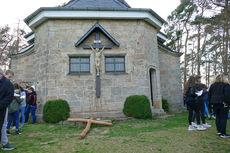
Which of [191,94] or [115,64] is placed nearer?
[191,94]

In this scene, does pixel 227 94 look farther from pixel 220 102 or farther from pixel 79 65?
pixel 79 65

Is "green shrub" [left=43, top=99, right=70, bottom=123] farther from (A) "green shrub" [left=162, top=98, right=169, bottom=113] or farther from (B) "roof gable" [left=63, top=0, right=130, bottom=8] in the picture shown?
(A) "green shrub" [left=162, top=98, right=169, bottom=113]

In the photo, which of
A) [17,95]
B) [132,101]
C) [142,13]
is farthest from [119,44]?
[17,95]

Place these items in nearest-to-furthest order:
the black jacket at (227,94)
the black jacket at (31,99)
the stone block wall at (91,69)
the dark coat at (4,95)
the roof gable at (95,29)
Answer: the dark coat at (4,95) < the black jacket at (227,94) < the black jacket at (31,99) < the stone block wall at (91,69) < the roof gable at (95,29)

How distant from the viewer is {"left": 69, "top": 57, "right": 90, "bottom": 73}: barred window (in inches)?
350

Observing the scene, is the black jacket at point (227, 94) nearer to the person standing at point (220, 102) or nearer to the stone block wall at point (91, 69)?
the person standing at point (220, 102)

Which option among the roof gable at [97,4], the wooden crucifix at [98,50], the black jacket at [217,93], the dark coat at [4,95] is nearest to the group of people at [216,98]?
the black jacket at [217,93]

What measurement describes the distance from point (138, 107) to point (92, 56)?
3225mm

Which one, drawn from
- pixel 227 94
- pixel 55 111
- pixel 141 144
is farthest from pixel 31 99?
pixel 227 94

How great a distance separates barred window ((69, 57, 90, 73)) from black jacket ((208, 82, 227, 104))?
5520mm

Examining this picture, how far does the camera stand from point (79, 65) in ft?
29.3

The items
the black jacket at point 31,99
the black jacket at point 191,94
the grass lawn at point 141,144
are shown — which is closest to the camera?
the grass lawn at point 141,144

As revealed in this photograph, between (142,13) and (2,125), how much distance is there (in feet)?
25.2

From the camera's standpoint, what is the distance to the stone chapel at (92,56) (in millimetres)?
8570
